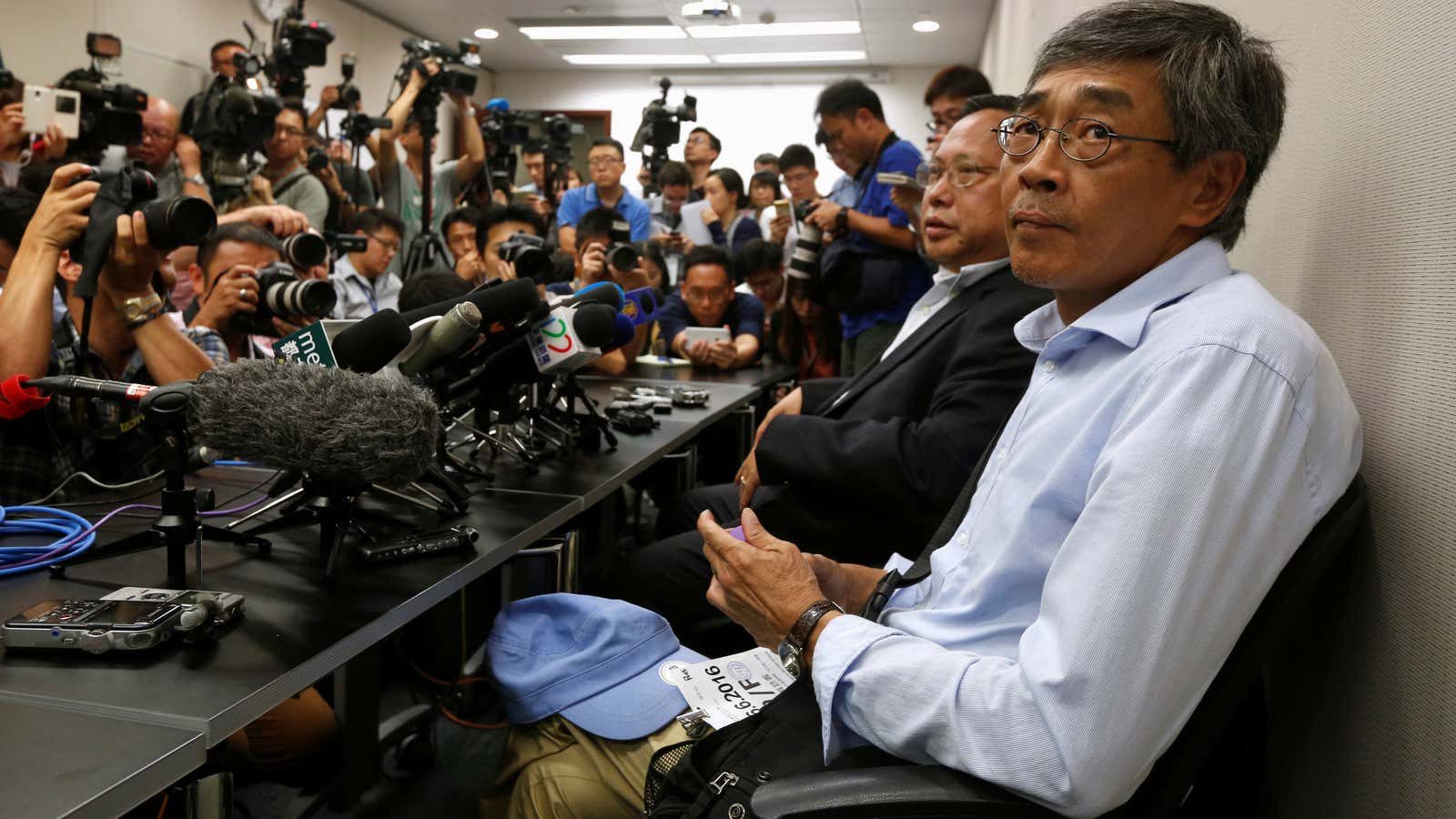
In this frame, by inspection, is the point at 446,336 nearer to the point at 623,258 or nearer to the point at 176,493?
the point at 176,493

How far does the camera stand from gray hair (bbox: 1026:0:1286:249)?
3.00 feet

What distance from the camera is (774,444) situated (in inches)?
70.7

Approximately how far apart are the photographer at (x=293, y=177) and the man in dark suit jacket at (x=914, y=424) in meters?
3.24

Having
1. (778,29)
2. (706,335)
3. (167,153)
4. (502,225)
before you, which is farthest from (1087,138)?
(778,29)

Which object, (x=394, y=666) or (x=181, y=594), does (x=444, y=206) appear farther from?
(x=181, y=594)

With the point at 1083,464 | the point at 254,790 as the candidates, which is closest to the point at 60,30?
the point at 254,790

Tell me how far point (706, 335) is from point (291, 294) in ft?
7.38

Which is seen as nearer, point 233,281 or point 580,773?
point 580,773

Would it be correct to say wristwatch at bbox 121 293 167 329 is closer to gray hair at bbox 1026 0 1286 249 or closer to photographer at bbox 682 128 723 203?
gray hair at bbox 1026 0 1286 249

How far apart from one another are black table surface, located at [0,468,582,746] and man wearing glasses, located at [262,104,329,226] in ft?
11.2

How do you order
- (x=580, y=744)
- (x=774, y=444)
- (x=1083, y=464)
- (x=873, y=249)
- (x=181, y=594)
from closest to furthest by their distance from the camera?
(x=1083, y=464), (x=181, y=594), (x=580, y=744), (x=774, y=444), (x=873, y=249)

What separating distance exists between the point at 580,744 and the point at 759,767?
15.2 inches

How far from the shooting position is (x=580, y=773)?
1.28 metres

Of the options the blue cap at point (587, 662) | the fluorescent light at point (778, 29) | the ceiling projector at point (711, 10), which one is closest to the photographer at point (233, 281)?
the blue cap at point (587, 662)
